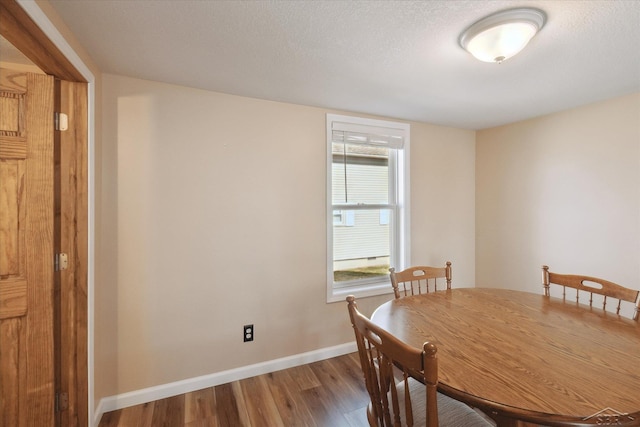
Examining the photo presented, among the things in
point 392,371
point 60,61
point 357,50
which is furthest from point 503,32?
point 60,61

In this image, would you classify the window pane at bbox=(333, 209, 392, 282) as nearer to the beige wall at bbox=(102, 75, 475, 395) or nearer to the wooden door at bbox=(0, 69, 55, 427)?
the beige wall at bbox=(102, 75, 475, 395)

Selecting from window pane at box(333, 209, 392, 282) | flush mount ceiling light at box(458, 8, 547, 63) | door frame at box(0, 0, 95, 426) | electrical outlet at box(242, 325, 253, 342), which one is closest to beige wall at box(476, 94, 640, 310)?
window pane at box(333, 209, 392, 282)

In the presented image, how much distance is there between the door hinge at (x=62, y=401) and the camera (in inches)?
58.9

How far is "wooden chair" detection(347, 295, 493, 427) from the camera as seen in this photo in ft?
2.58

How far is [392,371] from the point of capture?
0.99m

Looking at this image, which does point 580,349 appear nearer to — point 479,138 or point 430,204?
point 430,204

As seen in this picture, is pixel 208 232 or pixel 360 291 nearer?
pixel 208 232

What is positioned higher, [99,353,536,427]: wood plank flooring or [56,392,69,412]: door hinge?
[56,392,69,412]: door hinge

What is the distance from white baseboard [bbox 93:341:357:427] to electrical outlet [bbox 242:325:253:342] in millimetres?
219

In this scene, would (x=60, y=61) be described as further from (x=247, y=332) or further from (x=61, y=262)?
(x=247, y=332)

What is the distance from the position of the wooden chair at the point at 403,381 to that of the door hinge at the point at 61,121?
1.76m

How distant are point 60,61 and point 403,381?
81.3 inches

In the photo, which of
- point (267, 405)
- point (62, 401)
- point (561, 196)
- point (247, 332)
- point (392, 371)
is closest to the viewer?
point (392, 371)

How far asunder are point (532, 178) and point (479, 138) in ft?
2.48
